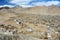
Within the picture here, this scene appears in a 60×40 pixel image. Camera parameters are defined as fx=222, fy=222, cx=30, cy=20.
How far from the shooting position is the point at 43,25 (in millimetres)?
13156

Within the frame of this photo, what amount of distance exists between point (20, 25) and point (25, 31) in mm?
1550

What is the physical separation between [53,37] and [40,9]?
17920 mm

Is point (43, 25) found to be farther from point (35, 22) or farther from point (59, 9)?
point (59, 9)

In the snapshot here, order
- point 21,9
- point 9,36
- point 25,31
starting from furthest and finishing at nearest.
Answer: point 21,9
point 25,31
point 9,36

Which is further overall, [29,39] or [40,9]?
[40,9]

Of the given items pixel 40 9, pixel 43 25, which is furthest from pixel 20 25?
pixel 40 9

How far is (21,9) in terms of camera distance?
24.8 metres

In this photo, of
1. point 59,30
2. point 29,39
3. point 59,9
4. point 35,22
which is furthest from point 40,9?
point 29,39

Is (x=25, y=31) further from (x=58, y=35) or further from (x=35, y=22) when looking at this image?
(x=35, y=22)

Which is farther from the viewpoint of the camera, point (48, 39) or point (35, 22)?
point (35, 22)

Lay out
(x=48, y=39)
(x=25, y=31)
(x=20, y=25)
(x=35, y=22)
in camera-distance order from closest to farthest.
A: 1. (x=48, y=39)
2. (x=25, y=31)
3. (x=20, y=25)
4. (x=35, y=22)

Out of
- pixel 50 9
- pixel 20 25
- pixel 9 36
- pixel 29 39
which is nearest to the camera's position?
pixel 9 36

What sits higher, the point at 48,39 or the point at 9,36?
the point at 9,36

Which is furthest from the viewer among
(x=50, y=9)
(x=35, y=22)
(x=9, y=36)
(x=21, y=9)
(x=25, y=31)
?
(x=50, y=9)
